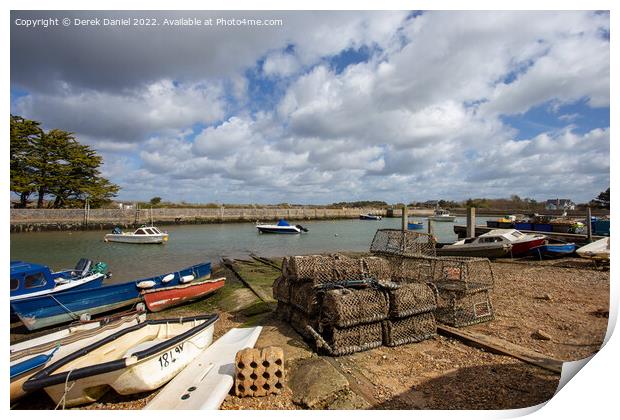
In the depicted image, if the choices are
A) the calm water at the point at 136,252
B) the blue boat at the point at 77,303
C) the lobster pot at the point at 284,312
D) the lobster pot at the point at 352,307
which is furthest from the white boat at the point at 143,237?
the lobster pot at the point at 352,307

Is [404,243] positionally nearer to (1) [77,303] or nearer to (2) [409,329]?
(2) [409,329]

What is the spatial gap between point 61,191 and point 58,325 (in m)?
37.3

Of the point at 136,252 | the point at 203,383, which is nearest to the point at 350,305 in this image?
the point at 203,383

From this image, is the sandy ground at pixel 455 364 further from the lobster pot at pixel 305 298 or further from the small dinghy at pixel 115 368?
the lobster pot at pixel 305 298

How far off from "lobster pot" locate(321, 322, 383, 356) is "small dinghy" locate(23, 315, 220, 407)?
241 cm

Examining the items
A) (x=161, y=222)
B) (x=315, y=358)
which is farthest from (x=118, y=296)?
(x=161, y=222)

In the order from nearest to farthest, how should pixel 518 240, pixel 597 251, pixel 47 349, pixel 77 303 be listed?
A: pixel 47 349
pixel 77 303
pixel 597 251
pixel 518 240

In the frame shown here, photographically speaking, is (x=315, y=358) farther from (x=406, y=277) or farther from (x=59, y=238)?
(x=59, y=238)

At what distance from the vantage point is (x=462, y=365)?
218 inches

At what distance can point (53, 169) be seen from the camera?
3516 centimetres

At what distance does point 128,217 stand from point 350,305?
5377 centimetres

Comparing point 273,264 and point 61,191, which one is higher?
point 61,191

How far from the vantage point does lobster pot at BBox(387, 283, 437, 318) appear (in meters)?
6.39
